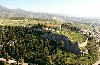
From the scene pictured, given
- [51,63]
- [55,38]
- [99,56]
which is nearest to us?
[51,63]

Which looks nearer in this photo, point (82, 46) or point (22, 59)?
point (22, 59)

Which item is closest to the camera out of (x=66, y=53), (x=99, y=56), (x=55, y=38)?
(x=66, y=53)

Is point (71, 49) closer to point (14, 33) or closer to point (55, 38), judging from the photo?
point (55, 38)

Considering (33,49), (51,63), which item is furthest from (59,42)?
(51,63)

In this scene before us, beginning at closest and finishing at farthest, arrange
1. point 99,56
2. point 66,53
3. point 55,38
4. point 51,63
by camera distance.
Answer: point 51,63
point 66,53
point 99,56
point 55,38

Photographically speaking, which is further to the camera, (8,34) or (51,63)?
(8,34)

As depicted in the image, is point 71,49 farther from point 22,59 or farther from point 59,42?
point 22,59

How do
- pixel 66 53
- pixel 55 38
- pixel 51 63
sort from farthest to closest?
1. pixel 55 38
2. pixel 66 53
3. pixel 51 63

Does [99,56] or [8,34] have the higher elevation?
[8,34]

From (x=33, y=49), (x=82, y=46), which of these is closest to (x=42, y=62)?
(x=33, y=49)
